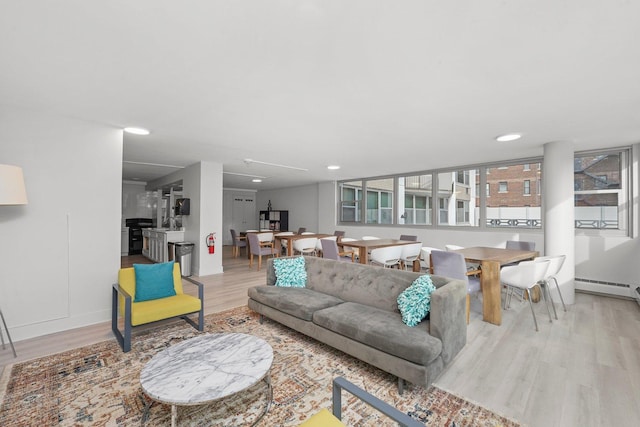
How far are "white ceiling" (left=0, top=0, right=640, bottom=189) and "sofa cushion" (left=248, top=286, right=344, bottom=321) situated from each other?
6.68 ft

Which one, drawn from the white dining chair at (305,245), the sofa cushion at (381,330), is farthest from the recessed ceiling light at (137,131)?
the white dining chair at (305,245)

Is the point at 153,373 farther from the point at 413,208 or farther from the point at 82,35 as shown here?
the point at 413,208

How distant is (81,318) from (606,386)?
5.18 metres

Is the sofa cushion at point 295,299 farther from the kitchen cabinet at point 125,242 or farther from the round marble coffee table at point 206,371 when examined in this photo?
the kitchen cabinet at point 125,242

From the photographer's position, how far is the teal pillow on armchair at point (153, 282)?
302cm

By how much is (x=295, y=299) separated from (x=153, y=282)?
5.34ft

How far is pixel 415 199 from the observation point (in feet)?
24.5

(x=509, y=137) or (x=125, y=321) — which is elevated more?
(x=509, y=137)

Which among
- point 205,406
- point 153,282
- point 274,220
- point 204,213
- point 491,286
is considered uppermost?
point 204,213

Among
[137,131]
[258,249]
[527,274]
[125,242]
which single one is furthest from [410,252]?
[125,242]

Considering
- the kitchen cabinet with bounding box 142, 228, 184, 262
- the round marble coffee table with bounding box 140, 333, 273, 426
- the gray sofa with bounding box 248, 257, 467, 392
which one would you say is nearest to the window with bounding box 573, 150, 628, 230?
the gray sofa with bounding box 248, 257, 467, 392

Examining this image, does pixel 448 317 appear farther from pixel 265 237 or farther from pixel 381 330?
pixel 265 237

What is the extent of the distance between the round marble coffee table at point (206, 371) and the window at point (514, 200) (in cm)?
576

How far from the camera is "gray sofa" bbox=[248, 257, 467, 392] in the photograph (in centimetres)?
199
